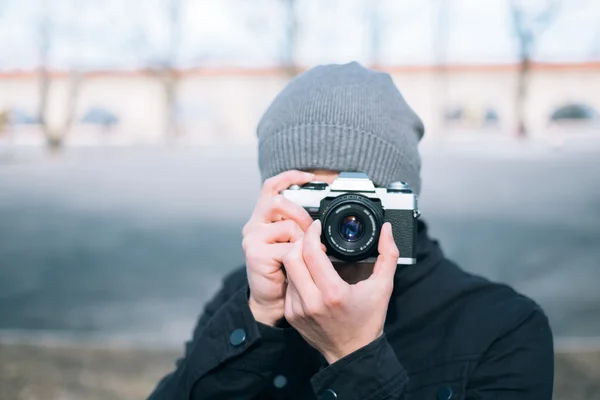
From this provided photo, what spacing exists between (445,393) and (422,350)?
0.10m

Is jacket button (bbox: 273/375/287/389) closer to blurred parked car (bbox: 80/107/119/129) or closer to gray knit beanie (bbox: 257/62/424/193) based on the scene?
gray knit beanie (bbox: 257/62/424/193)

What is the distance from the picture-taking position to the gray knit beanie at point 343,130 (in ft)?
4.14

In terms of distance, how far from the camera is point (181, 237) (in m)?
8.42

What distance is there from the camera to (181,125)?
28.4 metres

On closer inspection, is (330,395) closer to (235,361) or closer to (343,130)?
(235,361)

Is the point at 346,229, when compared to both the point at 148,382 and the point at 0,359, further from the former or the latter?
the point at 0,359

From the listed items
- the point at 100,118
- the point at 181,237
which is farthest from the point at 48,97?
the point at 181,237

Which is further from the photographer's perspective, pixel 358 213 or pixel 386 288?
pixel 358 213

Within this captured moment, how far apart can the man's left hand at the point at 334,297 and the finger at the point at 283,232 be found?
0.29 ft

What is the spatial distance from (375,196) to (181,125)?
28.1m

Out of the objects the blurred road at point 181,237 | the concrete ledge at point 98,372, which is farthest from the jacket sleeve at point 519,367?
the blurred road at point 181,237

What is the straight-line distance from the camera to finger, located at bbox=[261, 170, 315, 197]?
1.19 metres

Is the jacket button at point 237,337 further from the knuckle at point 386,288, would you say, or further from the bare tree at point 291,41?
the bare tree at point 291,41

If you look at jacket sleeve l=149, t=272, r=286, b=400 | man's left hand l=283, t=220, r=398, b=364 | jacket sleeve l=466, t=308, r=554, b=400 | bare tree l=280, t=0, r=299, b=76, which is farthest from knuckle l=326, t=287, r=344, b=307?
bare tree l=280, t=0, r=299, b=76
